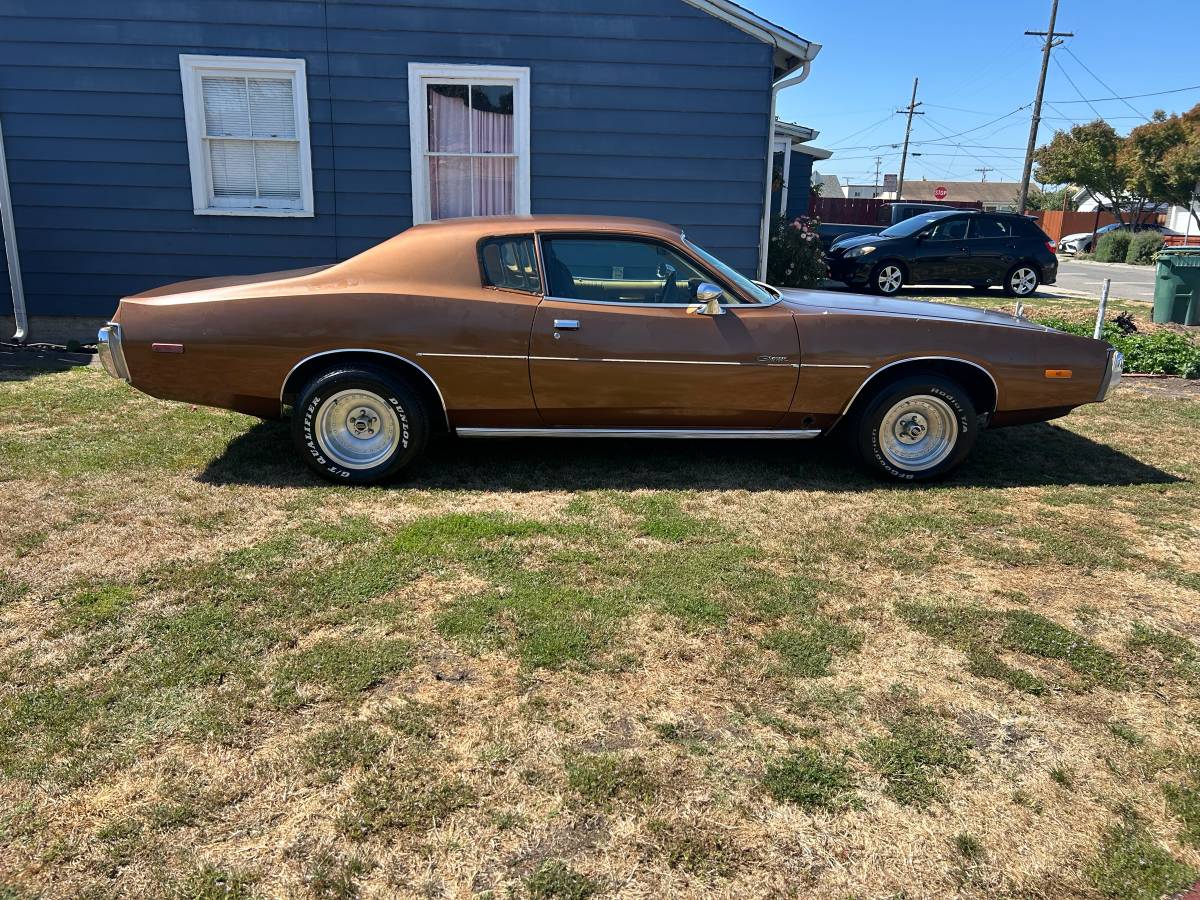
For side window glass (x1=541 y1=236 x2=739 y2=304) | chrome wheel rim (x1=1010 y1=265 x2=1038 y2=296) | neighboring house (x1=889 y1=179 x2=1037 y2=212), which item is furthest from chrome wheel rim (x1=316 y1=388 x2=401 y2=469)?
neighboring house (x1=889 y1=179 x2=1037 y2=212)

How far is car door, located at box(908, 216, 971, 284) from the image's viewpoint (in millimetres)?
15141

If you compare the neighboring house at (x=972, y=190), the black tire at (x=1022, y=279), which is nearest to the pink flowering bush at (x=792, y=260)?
the black tire at (x=1022, y=279)

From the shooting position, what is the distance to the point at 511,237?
4.90 metres

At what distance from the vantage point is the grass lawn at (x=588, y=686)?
89.3 inches

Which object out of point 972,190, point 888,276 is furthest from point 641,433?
point 972,190

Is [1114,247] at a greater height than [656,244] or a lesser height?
greater

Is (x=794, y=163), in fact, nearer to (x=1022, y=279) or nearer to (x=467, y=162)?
(x=1022, y=279)

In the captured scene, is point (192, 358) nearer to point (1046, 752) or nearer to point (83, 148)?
point (1046, 752)

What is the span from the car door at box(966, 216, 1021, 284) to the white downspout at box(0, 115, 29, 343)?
14.0 meters

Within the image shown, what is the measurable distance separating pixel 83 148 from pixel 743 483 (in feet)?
24.1

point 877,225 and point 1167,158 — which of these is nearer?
point 877,225

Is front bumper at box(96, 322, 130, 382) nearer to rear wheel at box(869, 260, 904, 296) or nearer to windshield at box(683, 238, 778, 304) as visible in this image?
windshield at box(683, 238, 778, 304)

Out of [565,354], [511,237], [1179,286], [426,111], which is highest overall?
[426,111]

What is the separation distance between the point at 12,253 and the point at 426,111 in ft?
13.7
